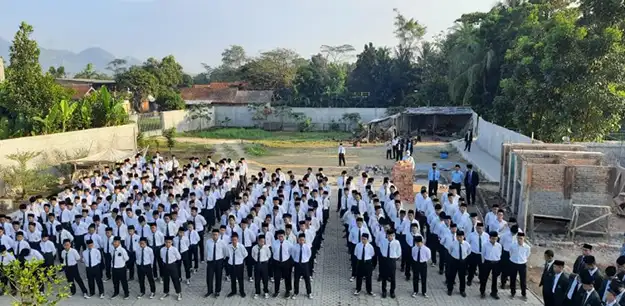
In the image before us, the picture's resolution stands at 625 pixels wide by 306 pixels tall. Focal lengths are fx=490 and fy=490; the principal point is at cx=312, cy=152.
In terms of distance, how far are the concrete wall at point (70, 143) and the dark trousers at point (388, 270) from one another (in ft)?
40.5

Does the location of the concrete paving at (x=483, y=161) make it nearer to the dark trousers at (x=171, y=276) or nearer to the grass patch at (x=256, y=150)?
the grass patch at (x=256, y=150)

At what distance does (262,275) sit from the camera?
311 inches

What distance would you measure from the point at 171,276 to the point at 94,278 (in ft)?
4.46

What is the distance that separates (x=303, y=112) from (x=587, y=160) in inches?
1070

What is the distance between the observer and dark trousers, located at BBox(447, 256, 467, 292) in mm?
7754

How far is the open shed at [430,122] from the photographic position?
31375 mm

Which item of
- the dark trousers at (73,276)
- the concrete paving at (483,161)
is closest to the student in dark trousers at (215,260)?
the dark trousers at (73,276)

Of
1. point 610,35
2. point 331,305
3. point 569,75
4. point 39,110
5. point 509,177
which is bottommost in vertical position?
point 331,305

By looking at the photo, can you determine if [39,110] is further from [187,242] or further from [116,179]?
[187,242]

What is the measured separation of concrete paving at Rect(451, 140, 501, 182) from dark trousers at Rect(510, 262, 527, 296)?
8976 millimetres

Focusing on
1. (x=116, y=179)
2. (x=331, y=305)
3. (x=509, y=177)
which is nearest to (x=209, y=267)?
(x=331, y=305)

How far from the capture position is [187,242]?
8.25 metres

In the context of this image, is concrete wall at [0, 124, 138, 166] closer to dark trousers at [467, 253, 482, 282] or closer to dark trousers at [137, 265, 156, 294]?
dark trousers at [137, 265, 156, 294]

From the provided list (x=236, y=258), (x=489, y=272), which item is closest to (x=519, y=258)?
(x=489, y=272)
